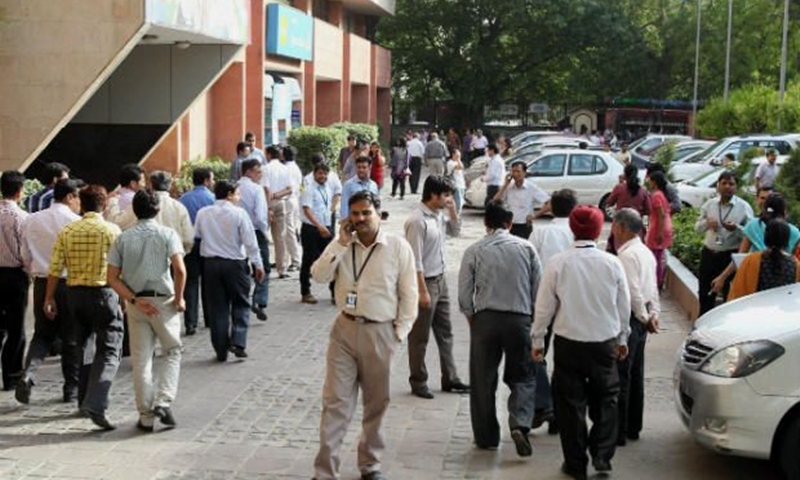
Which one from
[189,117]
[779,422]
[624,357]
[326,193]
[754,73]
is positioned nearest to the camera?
[779,422]

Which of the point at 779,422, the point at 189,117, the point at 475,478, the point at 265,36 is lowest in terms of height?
the point at 475,478

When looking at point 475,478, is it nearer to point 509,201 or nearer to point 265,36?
point 509,201

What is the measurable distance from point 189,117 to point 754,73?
122 feet

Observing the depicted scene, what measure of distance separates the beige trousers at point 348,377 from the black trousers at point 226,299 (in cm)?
358

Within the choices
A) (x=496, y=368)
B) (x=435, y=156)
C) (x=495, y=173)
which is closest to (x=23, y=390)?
(x=496, y=368)

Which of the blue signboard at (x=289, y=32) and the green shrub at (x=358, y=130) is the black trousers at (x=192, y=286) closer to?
the blue signboard at (x=289, y=32)

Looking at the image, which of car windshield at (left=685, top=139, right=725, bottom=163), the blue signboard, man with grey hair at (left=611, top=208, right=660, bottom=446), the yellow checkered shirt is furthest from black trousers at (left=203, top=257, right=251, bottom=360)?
car windshield at (left=685, top=139, right=725, bottom=163)

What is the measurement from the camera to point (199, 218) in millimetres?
10070

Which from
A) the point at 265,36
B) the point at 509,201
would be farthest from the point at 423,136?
the point at 509,201

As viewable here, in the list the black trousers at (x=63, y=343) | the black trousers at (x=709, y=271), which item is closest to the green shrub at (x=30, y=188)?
the black trousers at (x=63, y=343)

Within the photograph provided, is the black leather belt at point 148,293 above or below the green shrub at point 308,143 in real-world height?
below

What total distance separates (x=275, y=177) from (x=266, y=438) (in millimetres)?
7285

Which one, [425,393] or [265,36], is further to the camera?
[265,36]

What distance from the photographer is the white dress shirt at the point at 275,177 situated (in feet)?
47.5
